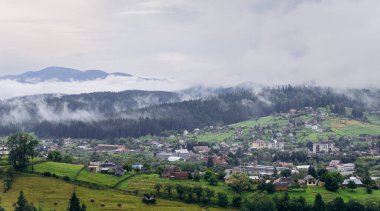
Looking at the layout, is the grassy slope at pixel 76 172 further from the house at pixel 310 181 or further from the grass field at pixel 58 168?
the house at pixel 310 181

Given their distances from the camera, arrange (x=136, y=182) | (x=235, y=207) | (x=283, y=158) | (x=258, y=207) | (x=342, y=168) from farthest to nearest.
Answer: (x=283, y=158)
(x=342, y=168)
(x=136, y=182)
(x=235, y=207)
(x=258, y=207)

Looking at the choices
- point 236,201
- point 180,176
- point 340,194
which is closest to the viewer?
point 236,201

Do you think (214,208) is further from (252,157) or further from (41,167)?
(252,157)

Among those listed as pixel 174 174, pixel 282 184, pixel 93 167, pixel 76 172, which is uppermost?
pixel 93 167

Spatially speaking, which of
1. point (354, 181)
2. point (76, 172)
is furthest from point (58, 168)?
point (354, 181)

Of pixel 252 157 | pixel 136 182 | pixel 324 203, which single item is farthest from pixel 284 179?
pixel 252 157

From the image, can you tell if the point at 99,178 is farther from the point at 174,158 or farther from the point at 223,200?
the point at 174,158
